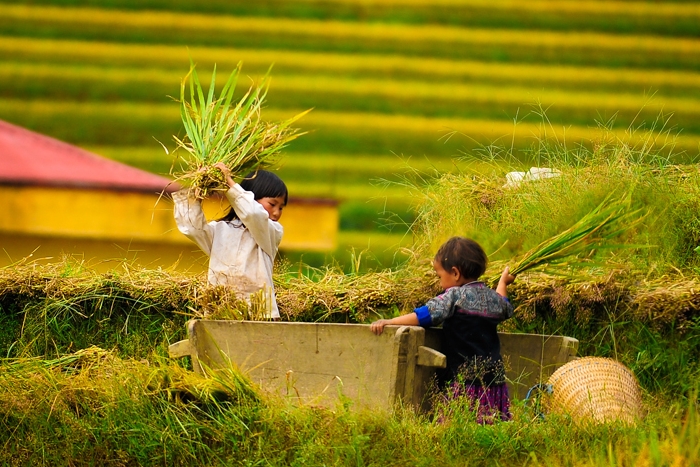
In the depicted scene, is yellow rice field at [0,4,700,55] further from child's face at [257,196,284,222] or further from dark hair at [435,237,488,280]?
dark hair at [435,237,488,280]

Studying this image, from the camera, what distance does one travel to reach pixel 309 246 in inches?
176

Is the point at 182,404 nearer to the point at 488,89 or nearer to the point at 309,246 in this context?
the point at 309,246

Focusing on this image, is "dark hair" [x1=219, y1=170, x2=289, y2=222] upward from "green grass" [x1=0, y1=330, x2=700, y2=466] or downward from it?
upward

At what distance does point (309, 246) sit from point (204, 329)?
143 centimetres

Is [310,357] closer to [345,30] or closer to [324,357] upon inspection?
[324,357]

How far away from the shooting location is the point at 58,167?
4730 mm

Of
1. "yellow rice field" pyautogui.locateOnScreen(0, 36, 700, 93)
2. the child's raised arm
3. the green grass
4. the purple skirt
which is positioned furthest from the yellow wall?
the purple skirt

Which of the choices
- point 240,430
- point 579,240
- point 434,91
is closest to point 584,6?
point 434,91

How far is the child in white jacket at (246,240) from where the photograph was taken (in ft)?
11.6

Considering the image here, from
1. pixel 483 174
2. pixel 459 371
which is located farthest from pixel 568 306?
pixel 483 174

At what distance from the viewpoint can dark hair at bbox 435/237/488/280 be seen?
3197 millimetres

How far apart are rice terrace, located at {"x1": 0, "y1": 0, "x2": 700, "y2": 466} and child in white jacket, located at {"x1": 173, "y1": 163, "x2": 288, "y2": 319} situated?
0.04 meters

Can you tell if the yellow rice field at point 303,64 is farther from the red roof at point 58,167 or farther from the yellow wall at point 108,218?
the yellow wall at point 108,218

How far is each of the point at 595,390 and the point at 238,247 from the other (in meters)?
1.42
